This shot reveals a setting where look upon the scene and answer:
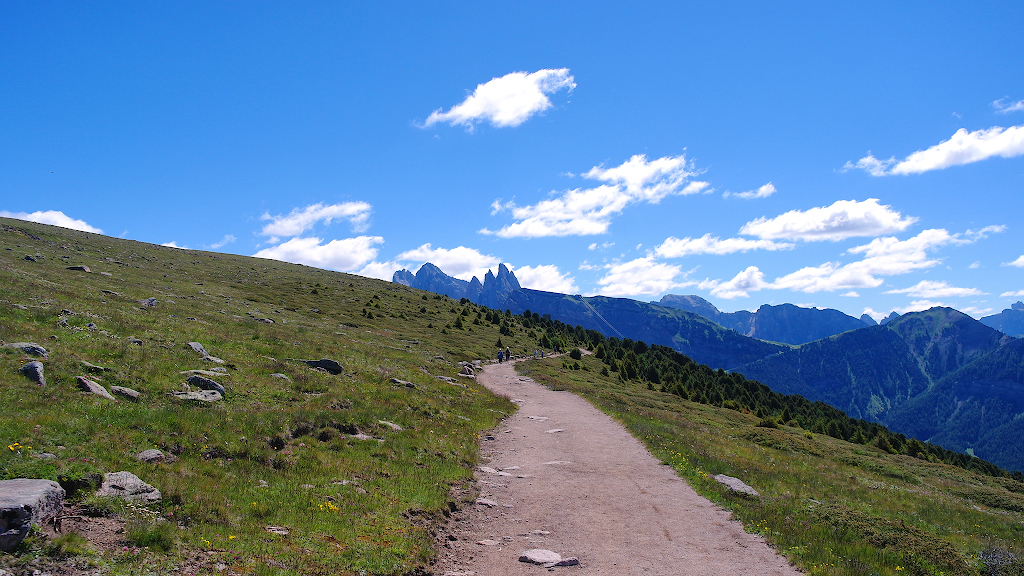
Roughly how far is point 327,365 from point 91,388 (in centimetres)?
1519

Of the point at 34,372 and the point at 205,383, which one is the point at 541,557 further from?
the point at 34,372

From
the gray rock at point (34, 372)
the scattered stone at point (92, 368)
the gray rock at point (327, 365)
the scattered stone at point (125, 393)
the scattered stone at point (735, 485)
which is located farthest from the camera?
the gray rock at point (327, 365)

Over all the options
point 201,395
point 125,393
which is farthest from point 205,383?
point 125,393

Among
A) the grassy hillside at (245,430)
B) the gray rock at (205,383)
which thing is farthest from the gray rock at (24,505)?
the gray rock at (205,383)

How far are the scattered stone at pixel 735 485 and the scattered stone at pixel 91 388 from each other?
23965 millimetres

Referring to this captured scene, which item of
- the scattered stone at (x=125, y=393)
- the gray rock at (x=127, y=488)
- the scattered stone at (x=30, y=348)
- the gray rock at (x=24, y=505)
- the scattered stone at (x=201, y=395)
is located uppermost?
the scattered stone at (x=30, y=348)

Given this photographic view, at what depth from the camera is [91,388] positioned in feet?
55.2

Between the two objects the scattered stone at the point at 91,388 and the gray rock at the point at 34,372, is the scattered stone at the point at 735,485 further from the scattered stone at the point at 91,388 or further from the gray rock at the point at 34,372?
the gray rock at the point at 34,372

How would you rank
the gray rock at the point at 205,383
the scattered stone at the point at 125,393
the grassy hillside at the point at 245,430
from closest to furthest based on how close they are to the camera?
the grassy hillside at the point at 245,430 → the scattered stone at the point at 125,393 → the gray rock at the point at 205,383

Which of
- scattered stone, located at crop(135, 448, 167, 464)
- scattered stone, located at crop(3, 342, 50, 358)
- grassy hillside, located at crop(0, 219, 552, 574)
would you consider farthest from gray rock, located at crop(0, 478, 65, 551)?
scattered stone, located at crop(3, 342, 50, 358)

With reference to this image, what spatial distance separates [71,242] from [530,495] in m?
103

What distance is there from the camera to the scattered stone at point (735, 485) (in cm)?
1980

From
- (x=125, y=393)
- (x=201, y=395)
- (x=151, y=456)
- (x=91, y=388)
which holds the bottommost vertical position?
(x=151, y=456)

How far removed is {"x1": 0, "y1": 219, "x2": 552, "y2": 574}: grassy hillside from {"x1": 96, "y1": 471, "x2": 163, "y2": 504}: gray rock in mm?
321
